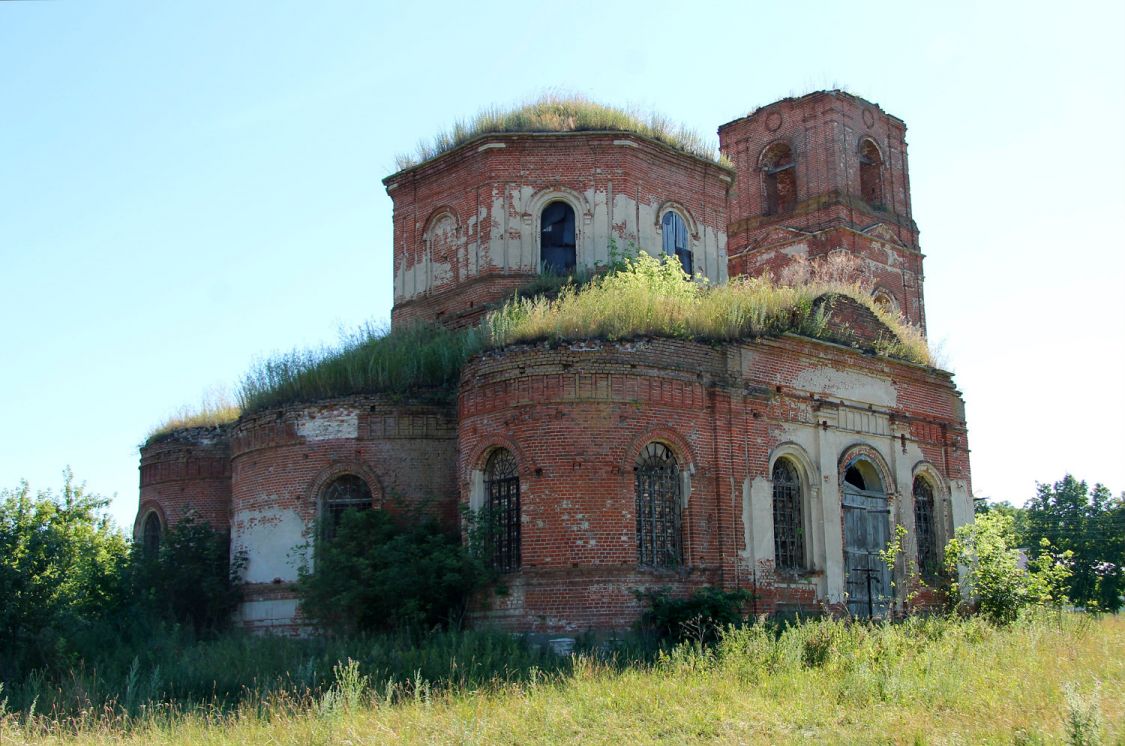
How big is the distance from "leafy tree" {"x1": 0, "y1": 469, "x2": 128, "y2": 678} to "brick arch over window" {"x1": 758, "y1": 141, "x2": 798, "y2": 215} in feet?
71.4

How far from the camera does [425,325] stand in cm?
2286

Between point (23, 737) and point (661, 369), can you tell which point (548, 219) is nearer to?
point (661, 369)

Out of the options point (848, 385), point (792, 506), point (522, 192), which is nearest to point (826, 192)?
Answer: point (522, 192)

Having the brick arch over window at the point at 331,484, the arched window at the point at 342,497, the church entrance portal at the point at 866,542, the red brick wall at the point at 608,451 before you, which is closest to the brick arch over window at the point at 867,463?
the church entrance portal at the point at 866,542

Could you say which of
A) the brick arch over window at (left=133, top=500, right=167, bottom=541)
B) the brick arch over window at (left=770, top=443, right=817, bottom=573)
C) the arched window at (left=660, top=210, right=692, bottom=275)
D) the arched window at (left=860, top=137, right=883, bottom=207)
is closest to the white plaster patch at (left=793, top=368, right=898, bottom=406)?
the brick arch over window at (left=770, top=443, right=817, bottom=573)

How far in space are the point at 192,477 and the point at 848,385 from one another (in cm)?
1221

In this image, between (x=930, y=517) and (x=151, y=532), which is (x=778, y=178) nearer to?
(x=930, y=517)

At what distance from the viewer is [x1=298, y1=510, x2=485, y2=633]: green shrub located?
1675 centimetres

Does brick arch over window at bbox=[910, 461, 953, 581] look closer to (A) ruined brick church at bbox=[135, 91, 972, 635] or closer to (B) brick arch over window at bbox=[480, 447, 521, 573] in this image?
(A) ruined brick church at bbox=[135, 91, 972, 635]

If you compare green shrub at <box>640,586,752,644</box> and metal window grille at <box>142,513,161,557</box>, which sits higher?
metal window grille at <box>142,513,161,557</box>

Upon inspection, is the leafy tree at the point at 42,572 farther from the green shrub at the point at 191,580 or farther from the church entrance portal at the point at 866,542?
the church entrance portal at the point at 866,542

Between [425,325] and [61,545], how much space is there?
7.81 metres

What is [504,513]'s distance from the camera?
17.2 meters

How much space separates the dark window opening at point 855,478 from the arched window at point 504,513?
6208mm
